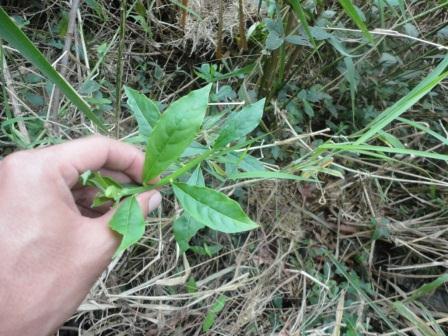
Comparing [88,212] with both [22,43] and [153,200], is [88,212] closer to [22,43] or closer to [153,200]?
[153,200]

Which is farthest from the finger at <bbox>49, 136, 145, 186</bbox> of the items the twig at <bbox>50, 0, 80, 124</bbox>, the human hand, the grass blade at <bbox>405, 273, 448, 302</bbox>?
the grass blade at <bbox>405, 273, 448, 302</bbox>

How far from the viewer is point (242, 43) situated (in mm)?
1410

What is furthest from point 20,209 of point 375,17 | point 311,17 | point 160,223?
point 375,17

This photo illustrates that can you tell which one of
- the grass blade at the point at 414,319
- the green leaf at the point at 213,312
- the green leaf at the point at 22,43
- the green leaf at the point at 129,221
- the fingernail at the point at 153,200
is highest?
the green leaf at the point at 22,43

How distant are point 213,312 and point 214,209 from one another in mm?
654

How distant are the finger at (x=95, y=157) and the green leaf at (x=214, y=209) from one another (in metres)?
0.24

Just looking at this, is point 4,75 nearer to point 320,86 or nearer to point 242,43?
point 242,43

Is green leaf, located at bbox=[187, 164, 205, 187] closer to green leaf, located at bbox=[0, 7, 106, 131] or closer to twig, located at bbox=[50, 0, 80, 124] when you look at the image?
green leaf, located at bbox=[0, 7, 106, 131]

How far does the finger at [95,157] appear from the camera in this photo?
81 centimetres

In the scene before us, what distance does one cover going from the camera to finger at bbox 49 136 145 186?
2.65 ft

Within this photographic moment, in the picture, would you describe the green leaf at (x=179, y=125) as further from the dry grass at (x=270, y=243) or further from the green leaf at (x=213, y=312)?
the green leaf at (x=213, y=312)

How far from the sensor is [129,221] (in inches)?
26.2

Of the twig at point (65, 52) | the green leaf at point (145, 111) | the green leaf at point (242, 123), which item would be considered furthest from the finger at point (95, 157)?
the twig at point (65, 52)

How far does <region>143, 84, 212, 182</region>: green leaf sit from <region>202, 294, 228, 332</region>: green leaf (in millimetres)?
688
